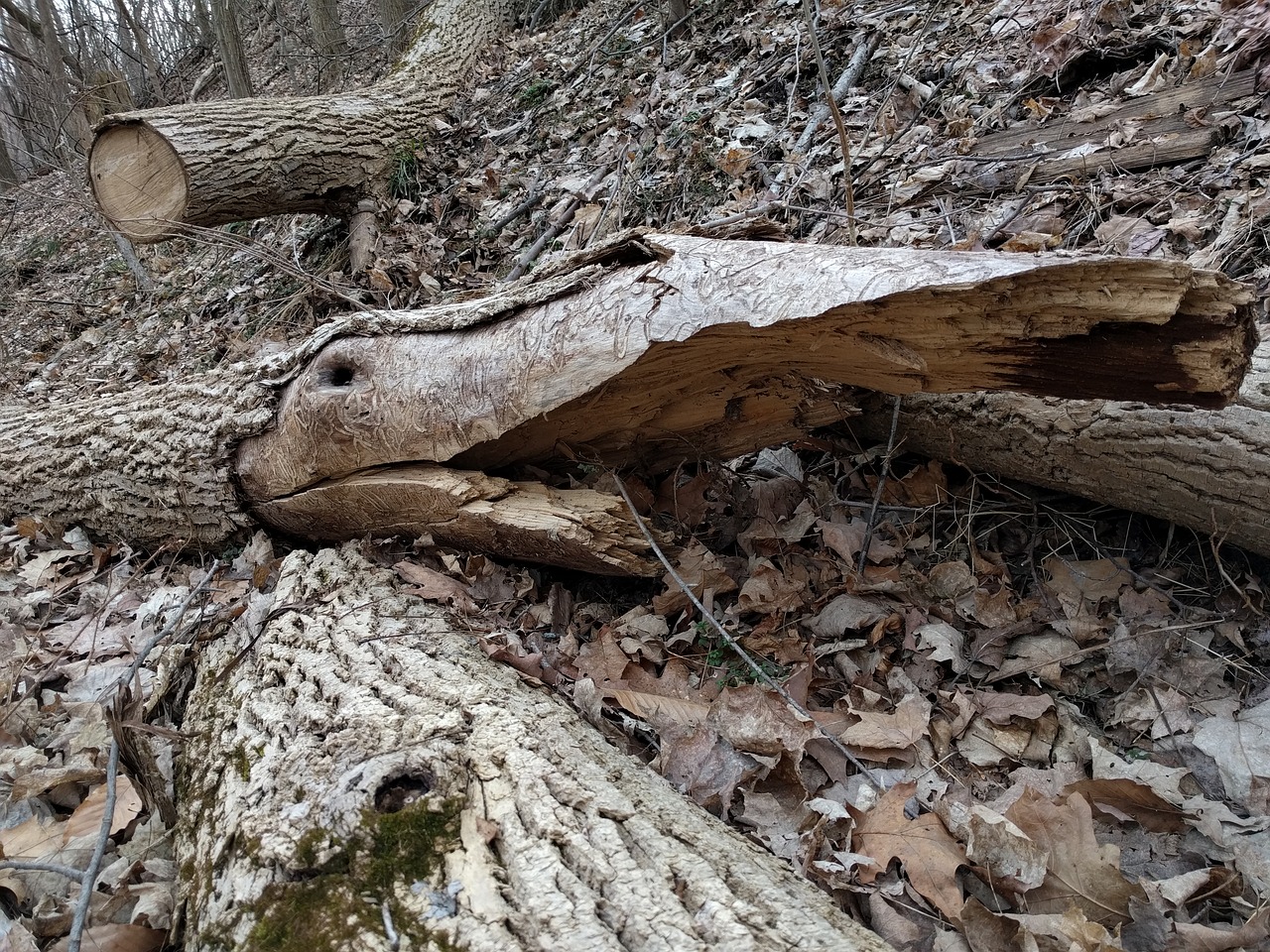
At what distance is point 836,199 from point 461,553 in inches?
111

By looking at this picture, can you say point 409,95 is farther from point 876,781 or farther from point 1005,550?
point 876,781

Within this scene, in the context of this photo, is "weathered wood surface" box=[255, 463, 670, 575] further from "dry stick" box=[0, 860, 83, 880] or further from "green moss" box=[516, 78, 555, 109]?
"green moss" box=[516, 78, 555, 109]

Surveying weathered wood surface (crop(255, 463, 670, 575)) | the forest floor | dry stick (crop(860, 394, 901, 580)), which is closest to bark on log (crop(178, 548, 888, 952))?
the forest floor

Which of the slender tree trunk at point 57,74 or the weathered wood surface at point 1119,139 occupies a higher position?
the slender tree trunk at point 57,74

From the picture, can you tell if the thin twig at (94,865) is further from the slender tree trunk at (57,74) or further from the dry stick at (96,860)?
the slender tree trunk at (57,74)

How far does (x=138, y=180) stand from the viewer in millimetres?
5250

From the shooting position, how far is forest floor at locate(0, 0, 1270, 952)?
176cm

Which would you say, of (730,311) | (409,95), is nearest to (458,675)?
(730,311)

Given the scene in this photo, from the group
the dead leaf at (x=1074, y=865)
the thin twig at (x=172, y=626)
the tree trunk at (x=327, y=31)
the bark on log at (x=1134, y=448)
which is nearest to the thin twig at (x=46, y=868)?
the thin twig at (x=172, y=626)

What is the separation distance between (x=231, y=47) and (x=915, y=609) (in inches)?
391

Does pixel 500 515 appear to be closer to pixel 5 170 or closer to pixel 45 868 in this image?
pixel 45 868

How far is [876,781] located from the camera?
6.75ft

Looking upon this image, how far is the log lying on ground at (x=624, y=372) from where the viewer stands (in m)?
1.86

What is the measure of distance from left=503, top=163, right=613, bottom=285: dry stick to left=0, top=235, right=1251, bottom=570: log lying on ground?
215 cm
